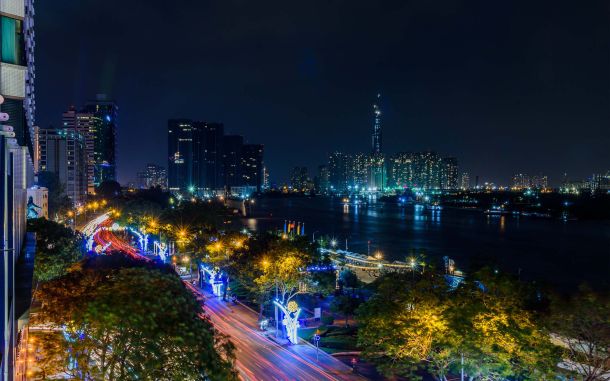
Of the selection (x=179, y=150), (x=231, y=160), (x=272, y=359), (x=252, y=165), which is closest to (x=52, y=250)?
(x=272, y=359)

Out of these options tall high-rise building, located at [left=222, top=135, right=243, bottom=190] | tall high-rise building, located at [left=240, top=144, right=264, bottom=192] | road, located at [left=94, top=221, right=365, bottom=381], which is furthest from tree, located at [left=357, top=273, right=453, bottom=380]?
tall high-rise building, located at [left=240, top=144, right=264, bottom=192]

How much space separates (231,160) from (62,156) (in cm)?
8436

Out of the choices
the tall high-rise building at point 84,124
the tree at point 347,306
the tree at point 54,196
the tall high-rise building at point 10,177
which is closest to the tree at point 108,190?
the tall high-rise building at point 84,124

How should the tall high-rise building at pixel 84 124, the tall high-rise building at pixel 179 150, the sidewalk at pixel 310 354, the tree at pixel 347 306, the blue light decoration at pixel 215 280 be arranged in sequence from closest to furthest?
the sidewalk at pixel 310 354 < the tree at pixel 347 306 < the blue light decoration at pixel 215 280 < the tall high-rise building at pixel 84 124 < the tall high-rise building at pixel 179 150

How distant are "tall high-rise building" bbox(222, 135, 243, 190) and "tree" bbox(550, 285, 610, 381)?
14029cm

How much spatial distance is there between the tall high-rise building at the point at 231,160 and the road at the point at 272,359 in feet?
435

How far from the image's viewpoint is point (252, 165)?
165750mm

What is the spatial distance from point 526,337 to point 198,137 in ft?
443

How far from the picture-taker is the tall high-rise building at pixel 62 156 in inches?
2687

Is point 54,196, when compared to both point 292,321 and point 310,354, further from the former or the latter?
point 310,354

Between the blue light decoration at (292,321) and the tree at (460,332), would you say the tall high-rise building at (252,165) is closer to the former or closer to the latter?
the blue light decoration at (292,321)

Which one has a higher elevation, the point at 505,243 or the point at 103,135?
the point at 103,135

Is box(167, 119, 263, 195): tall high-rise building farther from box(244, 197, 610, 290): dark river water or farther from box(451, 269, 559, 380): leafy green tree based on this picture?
box(451, 269, 559, 380): leafy green tree

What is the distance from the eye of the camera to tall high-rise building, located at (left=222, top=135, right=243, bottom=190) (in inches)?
5870
